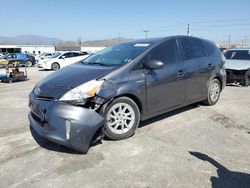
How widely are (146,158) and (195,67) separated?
267cm

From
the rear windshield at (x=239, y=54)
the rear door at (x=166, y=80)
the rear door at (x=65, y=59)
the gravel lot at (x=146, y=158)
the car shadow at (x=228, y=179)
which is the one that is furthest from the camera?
the rear door at (x=65, y=59)

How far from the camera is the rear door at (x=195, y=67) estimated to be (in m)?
5.27

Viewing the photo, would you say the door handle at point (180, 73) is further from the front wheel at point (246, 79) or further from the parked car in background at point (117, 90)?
the front wheel at point (246, 79)

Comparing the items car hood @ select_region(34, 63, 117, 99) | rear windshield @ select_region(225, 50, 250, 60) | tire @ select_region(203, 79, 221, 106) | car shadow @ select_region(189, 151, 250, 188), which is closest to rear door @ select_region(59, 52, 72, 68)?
rear windshield @ select_region(225, 50, 250, 60)

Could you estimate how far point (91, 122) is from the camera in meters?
3.53

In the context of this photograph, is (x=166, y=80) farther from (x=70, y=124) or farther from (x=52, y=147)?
(x=52, y=147)

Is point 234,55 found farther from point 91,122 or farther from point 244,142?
point 91,122

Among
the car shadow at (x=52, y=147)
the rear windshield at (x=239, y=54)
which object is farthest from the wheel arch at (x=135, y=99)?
Answer: the rear windshield at (x=239, y=54)

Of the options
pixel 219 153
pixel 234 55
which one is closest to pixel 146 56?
pixel 219 153

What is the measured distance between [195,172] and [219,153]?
2.44ft

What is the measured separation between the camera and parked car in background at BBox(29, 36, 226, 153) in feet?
11.6

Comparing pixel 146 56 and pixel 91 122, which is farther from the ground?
pixel 146 56

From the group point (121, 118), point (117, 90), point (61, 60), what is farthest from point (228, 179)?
point (61, 60)

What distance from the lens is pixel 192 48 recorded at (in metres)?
5.57
